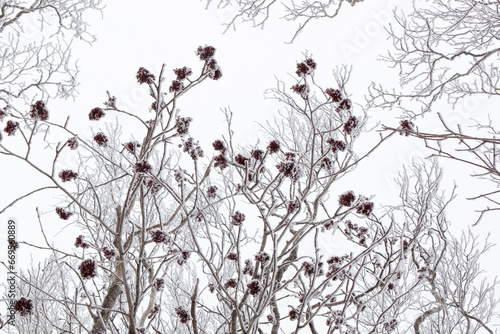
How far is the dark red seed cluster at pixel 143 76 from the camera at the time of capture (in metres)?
1.99

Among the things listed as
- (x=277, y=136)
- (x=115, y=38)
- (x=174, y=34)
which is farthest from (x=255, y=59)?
(x=277, y=136)

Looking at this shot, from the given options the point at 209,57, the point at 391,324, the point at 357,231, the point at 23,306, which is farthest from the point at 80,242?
the point at 391,324

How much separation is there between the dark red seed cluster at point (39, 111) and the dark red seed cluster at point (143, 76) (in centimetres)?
49

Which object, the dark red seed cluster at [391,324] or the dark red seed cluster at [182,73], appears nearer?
the dark red seed cluster at [182,73]

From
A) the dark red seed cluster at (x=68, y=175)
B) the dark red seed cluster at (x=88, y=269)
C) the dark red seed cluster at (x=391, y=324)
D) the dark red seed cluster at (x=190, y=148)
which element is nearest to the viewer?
the dark red seed cluster at (x=88, y=269)

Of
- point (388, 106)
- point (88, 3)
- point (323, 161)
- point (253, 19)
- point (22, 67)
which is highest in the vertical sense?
point (88, 3)

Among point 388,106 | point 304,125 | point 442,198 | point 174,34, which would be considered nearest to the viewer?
point 388,106

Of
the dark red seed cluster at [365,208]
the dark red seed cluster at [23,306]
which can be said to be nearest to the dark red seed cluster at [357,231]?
the dark red seed cluster at [365,208]

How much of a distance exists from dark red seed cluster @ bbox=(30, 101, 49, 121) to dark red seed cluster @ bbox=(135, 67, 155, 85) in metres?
→ 0.49

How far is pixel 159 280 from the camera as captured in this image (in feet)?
A: 7.14

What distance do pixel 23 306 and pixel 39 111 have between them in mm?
944

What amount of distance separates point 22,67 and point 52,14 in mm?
Result: 827

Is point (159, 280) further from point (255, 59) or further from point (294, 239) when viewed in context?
point (255, 59)

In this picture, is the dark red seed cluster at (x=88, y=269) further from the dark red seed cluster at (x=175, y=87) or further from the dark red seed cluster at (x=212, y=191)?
the dark red seed cluster at (x=175, y=87)
